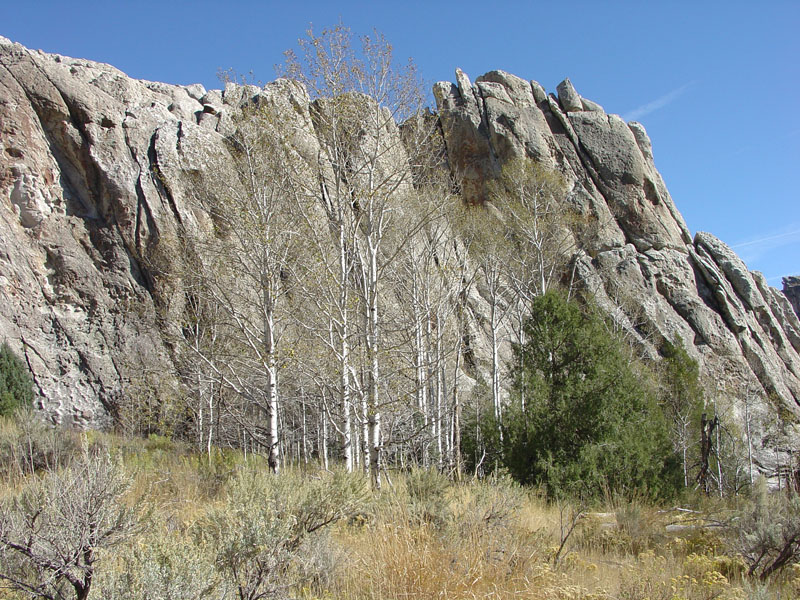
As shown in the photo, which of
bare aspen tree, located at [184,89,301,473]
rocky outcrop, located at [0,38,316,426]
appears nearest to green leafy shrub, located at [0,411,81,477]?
bare aspen tree, located at [184,89,301,473]

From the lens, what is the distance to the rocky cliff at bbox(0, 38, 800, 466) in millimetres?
21703

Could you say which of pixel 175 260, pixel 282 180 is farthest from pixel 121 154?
pixel 282 180

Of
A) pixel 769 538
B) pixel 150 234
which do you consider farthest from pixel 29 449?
pixel 150 234

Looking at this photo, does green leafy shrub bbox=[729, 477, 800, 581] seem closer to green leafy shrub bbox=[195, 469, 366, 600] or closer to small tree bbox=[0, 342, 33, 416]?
green leafy shrub bbox=[195, 469, 366, 600]

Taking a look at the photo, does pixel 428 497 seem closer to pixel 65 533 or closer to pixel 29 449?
pixel 65 533

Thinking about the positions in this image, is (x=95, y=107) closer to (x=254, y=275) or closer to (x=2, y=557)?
(x=254, y=275)

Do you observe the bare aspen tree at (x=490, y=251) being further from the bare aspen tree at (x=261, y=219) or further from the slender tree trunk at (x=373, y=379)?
the slender tree trunk at (x=373, y=379)

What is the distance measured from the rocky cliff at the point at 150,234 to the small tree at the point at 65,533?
9770 millimetres

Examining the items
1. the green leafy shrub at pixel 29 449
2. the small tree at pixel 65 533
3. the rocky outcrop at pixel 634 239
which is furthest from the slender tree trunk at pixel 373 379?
the rocky outcrop at pixel 634 239

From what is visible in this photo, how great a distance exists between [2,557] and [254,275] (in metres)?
6.96

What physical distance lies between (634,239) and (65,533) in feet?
114

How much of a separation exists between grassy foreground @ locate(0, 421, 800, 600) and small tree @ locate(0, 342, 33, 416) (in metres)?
14.9

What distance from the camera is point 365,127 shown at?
844 cm

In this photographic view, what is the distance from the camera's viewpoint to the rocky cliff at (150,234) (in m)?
21.7
